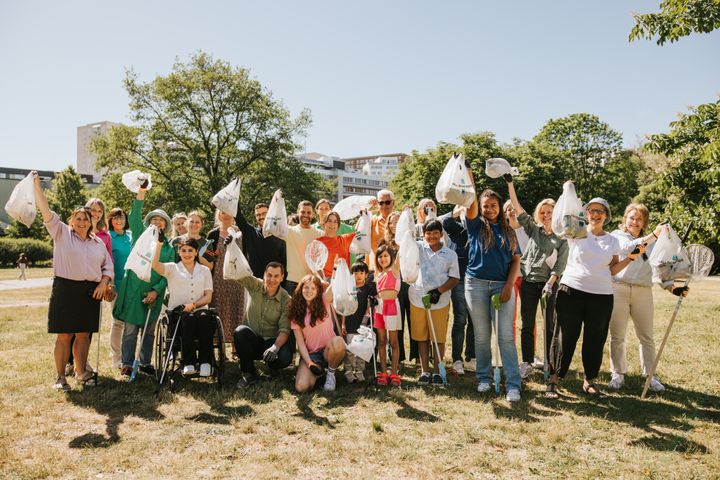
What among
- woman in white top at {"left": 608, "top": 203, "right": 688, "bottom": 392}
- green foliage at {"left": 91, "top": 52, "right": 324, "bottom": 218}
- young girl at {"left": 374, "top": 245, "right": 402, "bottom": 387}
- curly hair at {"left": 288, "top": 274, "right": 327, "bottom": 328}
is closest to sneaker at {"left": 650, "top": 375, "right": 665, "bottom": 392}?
woman in white top at {"left": 608, "top": 203, "right": 688, "bottom": 392}

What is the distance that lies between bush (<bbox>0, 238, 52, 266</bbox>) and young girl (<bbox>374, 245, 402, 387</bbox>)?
4208 centimetres

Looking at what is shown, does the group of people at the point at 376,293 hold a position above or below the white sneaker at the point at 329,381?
above

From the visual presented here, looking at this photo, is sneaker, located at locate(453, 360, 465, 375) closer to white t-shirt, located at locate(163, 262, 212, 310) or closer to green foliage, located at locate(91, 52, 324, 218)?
white t-shirt, located at locate(163, 262, 212, 310)

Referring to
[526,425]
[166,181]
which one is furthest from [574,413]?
[166,181]

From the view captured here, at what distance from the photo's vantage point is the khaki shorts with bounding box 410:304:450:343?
564 cm

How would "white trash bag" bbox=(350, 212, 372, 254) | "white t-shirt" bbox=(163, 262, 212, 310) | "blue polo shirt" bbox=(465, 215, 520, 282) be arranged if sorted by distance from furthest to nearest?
"white trash bag" bbox=(350, 212, 372, 254), "white t-shirt" bbox=(163, 262, 212, 310), "blue polo shirt" bbox=(465, 215, 520, 282)

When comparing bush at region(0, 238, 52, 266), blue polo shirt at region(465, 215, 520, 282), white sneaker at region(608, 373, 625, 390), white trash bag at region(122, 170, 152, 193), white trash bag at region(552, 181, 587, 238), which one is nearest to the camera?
white trash bag at region(552, 181, 587, 238)

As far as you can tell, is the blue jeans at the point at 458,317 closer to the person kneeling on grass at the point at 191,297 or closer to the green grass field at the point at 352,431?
the green grass field at the point at 352,431

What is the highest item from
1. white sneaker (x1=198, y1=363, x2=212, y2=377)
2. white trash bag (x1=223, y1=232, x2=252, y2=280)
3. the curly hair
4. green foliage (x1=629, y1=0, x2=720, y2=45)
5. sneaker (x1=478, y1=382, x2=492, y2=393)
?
green foliage (x1=629, y1=0, x2=720, y2=45)

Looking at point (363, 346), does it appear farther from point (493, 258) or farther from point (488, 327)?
point (493, 258)

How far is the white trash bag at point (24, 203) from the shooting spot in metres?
4.81

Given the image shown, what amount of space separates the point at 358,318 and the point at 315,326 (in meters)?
0.76

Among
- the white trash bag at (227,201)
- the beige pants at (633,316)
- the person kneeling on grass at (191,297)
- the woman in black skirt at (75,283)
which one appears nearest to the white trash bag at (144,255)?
the person kneeling on grass at (191,297)

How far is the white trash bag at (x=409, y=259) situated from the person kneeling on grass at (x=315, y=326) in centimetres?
84
